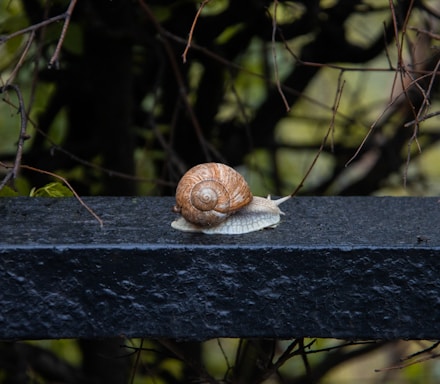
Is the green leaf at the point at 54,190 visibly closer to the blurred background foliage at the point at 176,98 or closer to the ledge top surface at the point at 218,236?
the ledge top surface at the point at 218,236

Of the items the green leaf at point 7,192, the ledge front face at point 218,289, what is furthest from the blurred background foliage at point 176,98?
the ledge front face at point 218,289

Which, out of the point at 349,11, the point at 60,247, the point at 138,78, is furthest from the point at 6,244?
the point at 138,78

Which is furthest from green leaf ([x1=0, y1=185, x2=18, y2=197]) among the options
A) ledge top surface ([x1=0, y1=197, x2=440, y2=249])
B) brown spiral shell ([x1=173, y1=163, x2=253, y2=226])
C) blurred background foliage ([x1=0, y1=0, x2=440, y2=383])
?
blurred background foliage ([x1=0, y1=0, x2=440, y2=383])

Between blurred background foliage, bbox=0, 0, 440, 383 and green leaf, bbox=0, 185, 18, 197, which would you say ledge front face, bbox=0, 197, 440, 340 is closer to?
green leaf, bbox=0, 185, 18, 197

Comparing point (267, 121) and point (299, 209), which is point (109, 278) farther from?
point (267, 121)

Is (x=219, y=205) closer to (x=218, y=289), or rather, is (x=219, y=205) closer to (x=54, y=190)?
(x=218, y=289)

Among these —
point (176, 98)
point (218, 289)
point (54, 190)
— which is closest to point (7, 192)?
point (54, 190)
